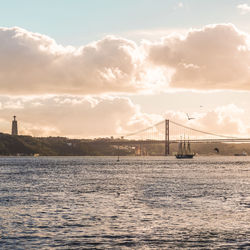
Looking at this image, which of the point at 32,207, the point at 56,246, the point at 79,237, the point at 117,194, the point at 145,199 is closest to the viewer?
the point at 56,246

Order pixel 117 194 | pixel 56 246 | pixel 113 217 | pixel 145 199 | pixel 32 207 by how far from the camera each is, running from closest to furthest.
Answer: pixel 56 246 → pixel 113 217 → pixel 32 207 → pixel 145 199 → pixel 117 194

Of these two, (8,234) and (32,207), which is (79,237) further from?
(32,207)

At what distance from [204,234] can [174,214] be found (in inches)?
A: 351

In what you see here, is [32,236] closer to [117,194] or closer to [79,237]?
[79,237]

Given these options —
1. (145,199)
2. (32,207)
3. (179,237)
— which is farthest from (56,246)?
(145,199)

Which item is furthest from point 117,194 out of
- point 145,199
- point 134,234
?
point 134,234

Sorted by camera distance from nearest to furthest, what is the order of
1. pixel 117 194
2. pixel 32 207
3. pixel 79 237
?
pixel 79 237
pixel 32 207
pixel 117 194

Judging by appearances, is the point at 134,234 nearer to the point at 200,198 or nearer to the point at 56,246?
the point at 56,246

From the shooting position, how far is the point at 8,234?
3011 centimetres

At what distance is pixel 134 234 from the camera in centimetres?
3008

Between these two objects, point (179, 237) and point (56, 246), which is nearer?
point (56, 246)

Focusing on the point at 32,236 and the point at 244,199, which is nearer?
the point at 32,236

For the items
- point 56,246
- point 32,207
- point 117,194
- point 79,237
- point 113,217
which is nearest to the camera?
point 56,246

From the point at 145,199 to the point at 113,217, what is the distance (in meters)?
13.8
